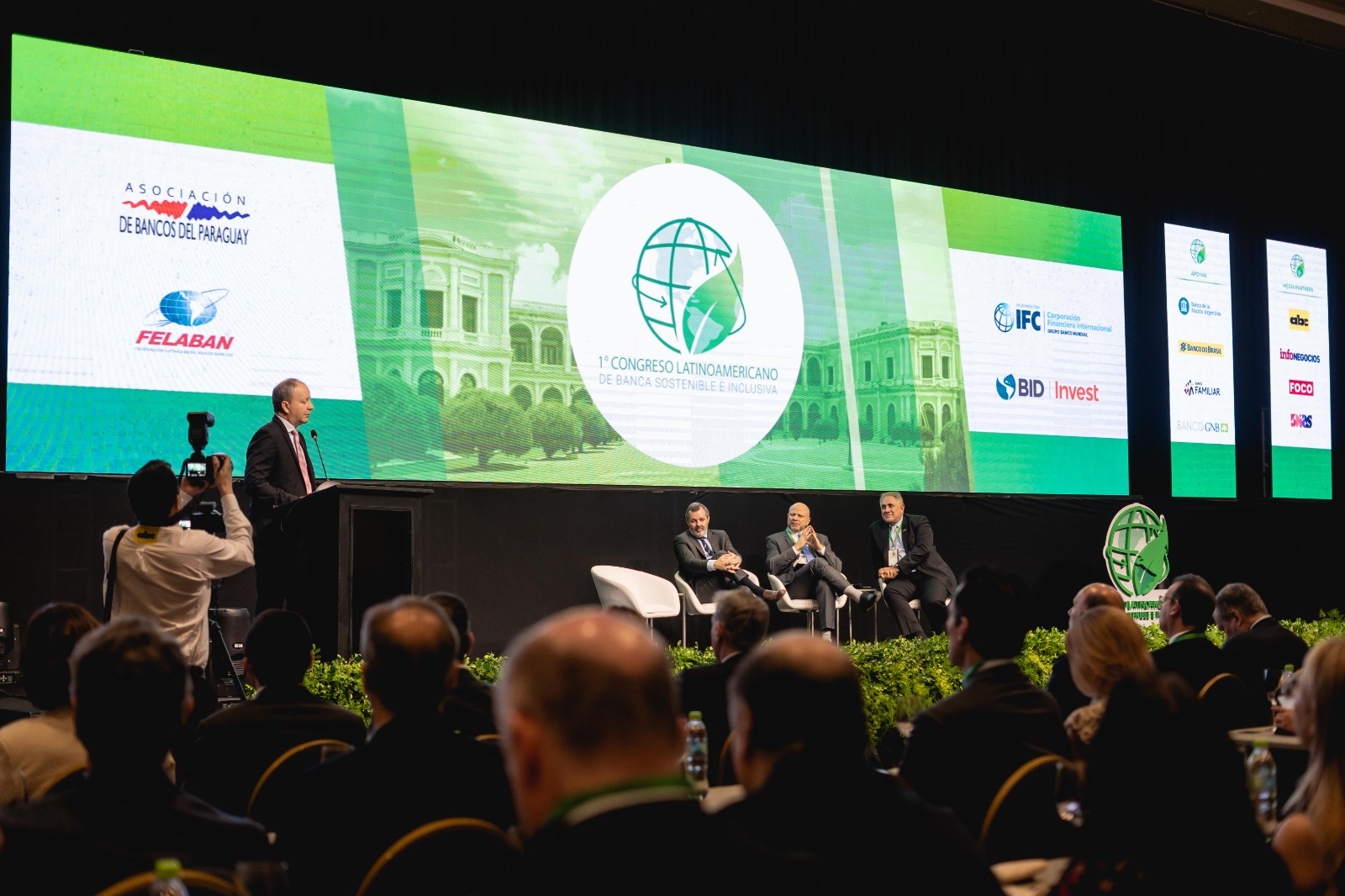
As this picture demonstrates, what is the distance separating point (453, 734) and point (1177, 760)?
1.08 meters

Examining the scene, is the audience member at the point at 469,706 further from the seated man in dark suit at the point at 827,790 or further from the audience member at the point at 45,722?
the seated man in dark suit at the point at 827,790

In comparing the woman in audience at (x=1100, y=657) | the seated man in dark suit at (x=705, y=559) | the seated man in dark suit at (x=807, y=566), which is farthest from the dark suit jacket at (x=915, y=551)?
the woman in audience at (x=1100, y=657)

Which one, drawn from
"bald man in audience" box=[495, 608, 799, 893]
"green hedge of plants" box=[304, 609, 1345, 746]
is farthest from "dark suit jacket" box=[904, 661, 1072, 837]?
"green hedge of plants" box=[304, 609, 1345, 746]

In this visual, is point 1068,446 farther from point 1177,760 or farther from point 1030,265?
point 1177,760

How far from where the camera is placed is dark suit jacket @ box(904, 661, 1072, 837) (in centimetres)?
237

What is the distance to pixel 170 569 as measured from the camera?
389 centimetres

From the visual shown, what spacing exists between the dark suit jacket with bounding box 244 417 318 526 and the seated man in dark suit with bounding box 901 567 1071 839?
12.7 ft

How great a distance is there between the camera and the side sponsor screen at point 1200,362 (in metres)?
11.0

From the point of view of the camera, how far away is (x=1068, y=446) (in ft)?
33.6

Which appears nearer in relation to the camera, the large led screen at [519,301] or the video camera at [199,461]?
the video camera at [199,461]

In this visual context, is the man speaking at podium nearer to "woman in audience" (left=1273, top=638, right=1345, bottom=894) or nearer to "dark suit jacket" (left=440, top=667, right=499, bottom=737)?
"dark suit jacket" (left=440, top=667, right=499, bottom=737)

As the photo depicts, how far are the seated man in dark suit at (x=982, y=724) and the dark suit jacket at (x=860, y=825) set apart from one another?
0.84 m

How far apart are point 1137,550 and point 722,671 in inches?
311

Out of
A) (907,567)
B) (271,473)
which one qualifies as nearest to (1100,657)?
(271,473)
